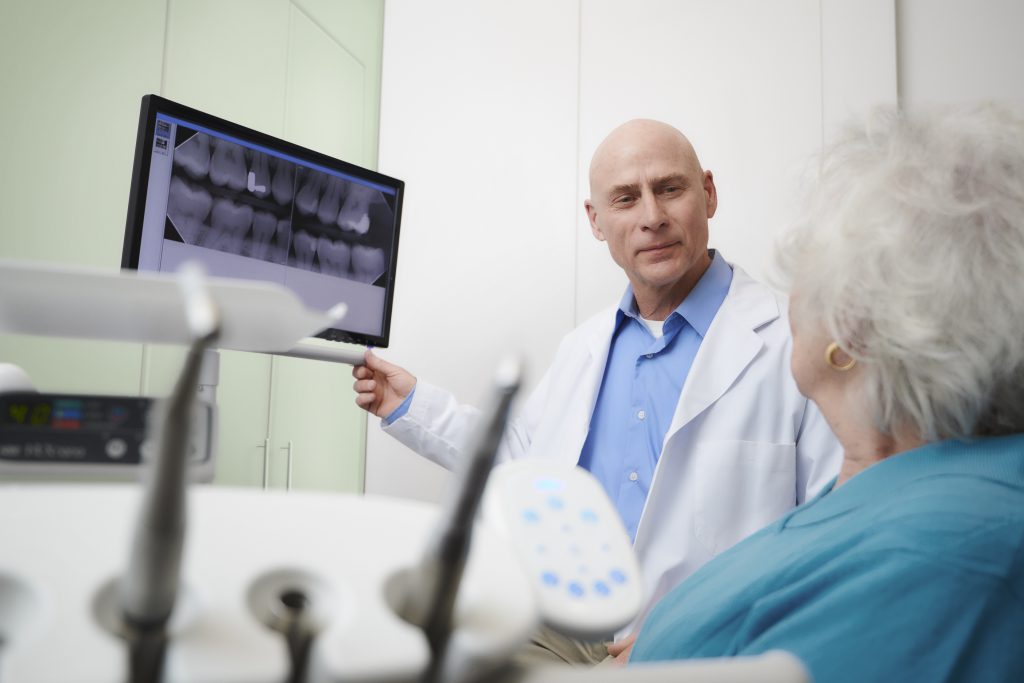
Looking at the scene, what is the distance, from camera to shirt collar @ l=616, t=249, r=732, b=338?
1.96 metres

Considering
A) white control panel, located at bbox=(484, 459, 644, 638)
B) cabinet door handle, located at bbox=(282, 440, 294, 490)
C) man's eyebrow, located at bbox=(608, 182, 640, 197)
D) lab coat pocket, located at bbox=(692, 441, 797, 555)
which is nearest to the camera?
white control panel, located at bbox=(484, 459, 644, 638)

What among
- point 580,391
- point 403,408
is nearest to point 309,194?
point 403,408

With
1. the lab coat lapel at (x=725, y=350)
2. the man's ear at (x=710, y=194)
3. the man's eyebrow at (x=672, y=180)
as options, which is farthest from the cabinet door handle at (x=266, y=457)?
the man's ear at (x=710, y=194)

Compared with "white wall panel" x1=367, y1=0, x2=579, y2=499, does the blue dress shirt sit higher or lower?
lower

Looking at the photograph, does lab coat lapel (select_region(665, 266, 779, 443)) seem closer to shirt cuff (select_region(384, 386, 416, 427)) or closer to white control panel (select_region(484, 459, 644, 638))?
shirt cuff (select_region(384, 386, 416, 427))

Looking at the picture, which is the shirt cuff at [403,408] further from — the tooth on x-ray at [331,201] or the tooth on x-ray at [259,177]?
the tooth on x-ray at [259,177]

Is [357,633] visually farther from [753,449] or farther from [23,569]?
[753,449]

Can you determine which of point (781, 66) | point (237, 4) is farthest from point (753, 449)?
point (237, 4)

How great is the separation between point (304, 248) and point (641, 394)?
2.96ft

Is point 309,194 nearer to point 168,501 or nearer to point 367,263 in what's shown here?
point 367,263

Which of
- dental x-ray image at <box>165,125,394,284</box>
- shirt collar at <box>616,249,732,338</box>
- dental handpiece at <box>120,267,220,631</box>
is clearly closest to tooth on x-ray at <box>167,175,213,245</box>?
dental x-ray image at <box>165,125,394,284</box>

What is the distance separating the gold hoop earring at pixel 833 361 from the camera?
959 millimetres

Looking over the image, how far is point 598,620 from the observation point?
0.45m

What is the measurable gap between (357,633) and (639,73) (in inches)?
95.3
